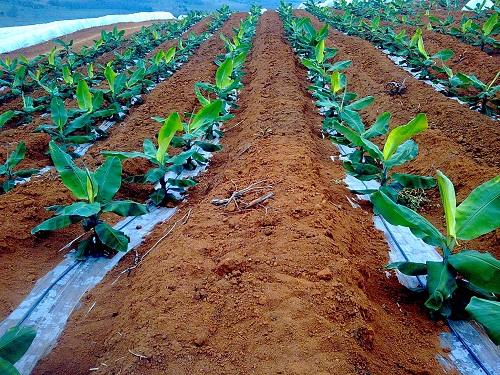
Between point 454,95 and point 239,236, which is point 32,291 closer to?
point 239,236

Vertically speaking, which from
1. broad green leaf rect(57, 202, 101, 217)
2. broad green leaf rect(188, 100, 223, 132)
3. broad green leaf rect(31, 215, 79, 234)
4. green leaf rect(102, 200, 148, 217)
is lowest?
broad green leaf rect(31, 215, 79, 234)

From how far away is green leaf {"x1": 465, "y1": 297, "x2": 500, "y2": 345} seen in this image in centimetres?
192

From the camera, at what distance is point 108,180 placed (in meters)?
3.47

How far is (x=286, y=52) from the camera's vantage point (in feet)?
34.4

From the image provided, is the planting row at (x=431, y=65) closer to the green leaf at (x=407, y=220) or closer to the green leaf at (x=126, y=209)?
the green leaf at (x=407, y=220)

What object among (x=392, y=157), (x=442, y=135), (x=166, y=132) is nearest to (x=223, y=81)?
(x=166, y=132)

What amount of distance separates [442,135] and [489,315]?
11.2ft

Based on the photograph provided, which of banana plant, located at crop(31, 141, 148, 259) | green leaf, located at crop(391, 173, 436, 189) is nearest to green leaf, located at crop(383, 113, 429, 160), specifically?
green leaf, located at crop(391, 173, 436, 189)

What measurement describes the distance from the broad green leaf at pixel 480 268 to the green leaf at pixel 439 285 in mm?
75

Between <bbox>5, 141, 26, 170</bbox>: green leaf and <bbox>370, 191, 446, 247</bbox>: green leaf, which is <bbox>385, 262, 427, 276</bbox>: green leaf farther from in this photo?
<bbox>5, 141, 26, 170</bbox>: green leaf

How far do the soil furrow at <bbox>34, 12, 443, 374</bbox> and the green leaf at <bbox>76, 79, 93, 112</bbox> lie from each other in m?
2.65

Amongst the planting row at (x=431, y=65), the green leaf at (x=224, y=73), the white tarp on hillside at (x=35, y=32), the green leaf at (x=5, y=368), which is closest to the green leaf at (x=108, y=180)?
the green leaf at (x=5, y=368)

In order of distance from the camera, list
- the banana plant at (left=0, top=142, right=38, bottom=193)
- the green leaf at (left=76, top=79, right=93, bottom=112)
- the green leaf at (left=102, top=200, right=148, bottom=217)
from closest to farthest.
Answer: the green leaf at (left=102, top=200, right=148, bottom=217)
the banana plant at (left=0, top=142, right=38, bottom=193)
the green leaf at (left=76, top=79, right=93, bottom=112)

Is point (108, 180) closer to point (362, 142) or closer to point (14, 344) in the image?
point (14, 344)
